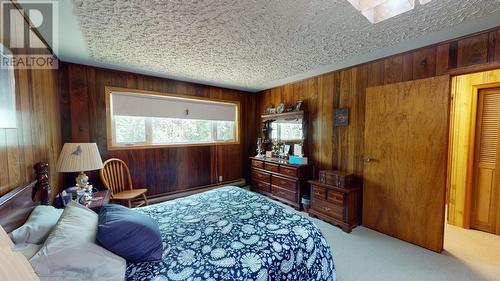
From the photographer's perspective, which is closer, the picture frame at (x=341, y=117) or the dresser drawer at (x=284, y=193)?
the picture frame at (x=341, y=117)

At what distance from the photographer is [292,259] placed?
1.30m

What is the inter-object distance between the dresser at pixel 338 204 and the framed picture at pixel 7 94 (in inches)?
123

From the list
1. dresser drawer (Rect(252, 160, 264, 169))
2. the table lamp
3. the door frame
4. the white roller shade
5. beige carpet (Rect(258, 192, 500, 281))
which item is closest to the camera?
beige carpet (Rect(258, 192, 500, 281))

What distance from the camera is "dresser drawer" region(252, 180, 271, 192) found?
3865 millimetres

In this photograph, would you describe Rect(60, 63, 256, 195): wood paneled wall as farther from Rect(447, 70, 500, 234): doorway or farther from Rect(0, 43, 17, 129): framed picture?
Rect(447, 70, 500, 234): doorway

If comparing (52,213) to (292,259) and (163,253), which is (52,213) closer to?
(163,253)

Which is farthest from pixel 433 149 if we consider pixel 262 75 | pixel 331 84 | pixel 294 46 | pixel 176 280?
pixel 176 280

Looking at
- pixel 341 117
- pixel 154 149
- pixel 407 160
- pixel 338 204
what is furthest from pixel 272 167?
pixel 154 149

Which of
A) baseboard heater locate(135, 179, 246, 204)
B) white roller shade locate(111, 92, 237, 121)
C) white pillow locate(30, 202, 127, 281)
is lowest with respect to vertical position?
baseboard heater locate(135, 179, 246, 204)

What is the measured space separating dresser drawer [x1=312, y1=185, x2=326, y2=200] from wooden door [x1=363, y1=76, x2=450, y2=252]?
21.2 inches

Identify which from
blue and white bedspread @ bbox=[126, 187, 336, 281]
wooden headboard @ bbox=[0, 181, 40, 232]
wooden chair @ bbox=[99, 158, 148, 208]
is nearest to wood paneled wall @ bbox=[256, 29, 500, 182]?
blue and white bedspread @ bbox=[126, 187, 336, 281]

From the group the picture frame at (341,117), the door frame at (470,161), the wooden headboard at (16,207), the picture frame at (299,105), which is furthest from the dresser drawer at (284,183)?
the wooden headboard at (16,207)

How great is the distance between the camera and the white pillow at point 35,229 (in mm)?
1010

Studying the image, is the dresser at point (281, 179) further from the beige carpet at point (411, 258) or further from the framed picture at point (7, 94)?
the framed picture at point (7, 94)
